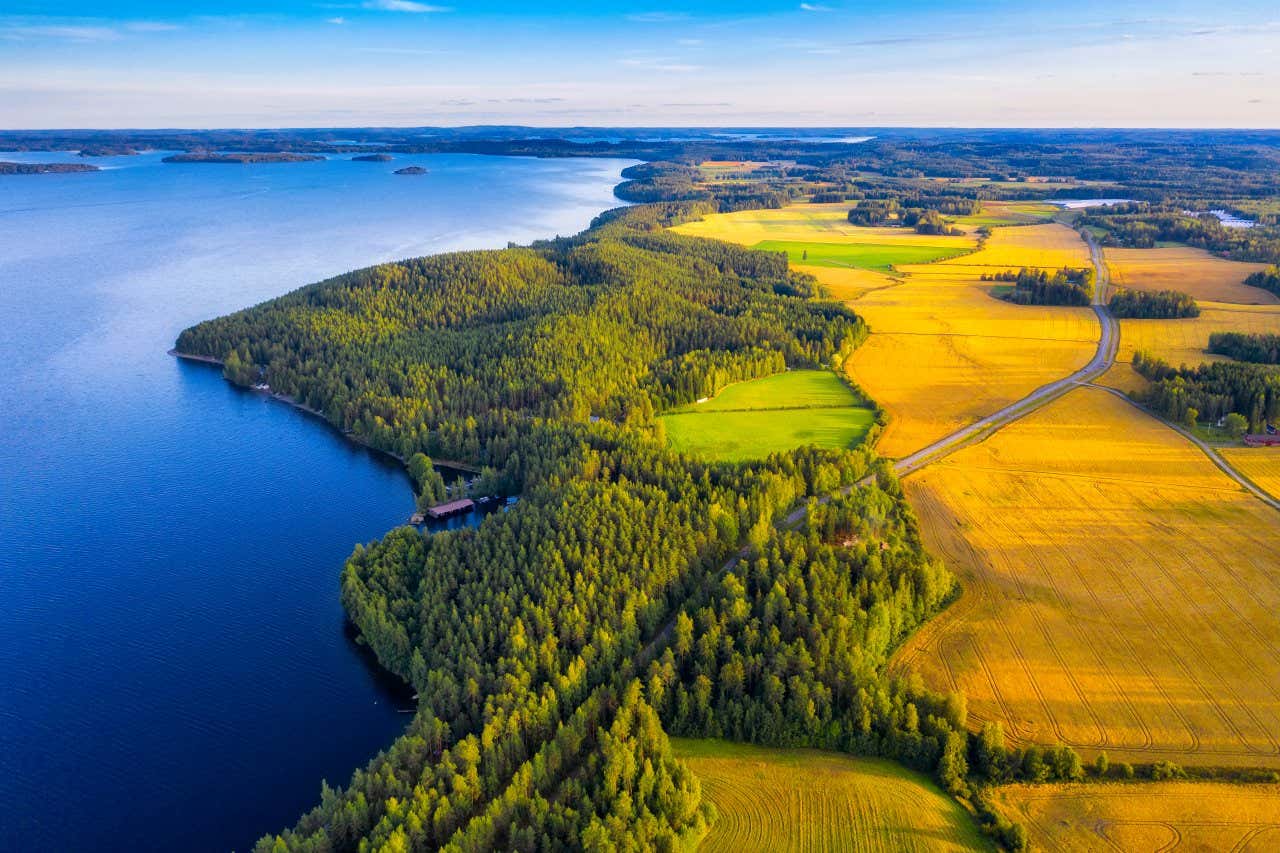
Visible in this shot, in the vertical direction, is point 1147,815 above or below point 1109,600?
below

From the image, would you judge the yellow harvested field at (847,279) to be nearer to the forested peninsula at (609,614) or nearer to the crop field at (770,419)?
the crop field at (770,419)

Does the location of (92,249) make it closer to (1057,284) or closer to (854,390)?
(854,390)

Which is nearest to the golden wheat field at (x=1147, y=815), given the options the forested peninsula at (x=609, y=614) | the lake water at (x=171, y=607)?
the forested peninsula at (x=609, y=614)

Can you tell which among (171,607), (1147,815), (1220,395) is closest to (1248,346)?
(1220,395)

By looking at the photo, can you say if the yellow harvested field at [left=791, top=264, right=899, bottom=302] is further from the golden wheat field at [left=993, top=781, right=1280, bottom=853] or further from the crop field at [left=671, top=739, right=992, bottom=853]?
the crop field at [left=671, top=739, right=992, bottom=853]

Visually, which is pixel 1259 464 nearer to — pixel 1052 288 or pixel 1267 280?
pixel 1052 288

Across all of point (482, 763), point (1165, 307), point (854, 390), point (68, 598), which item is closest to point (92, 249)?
point (68, 598)
